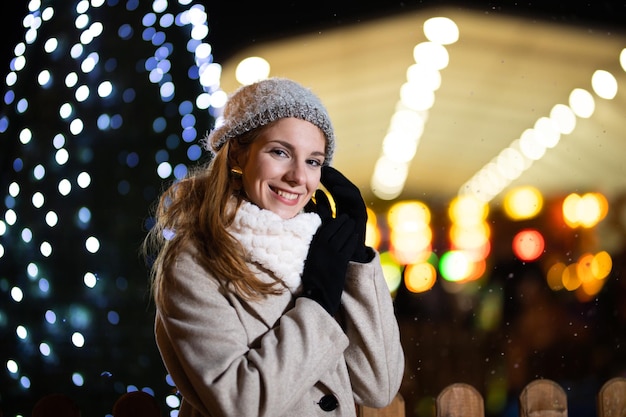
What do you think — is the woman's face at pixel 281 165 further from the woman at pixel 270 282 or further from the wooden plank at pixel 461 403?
the wooden plank at pixel 461 403

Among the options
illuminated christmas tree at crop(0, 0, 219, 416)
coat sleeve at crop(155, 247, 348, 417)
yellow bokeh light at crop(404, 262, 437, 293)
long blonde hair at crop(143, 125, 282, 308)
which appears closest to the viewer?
coat sleeve at crop(155, 247, 348, 417)

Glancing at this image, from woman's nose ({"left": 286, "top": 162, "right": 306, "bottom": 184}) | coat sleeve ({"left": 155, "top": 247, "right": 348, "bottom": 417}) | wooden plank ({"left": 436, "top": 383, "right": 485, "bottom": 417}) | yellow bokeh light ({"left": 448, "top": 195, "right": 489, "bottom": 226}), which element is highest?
yellow bokeh light ({"left": 448, "top": 195, "right": 489, "bottom": 226})

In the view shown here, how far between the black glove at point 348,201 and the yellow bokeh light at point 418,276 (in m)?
0.78

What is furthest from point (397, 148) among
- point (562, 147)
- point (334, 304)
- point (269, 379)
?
point (269, 379)

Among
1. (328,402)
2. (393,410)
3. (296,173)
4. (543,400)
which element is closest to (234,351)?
(328,402)

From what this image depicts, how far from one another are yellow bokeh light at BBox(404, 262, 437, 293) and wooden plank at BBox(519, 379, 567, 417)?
0.53 m

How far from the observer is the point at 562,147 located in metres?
3.08

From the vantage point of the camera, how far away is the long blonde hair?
1.88m

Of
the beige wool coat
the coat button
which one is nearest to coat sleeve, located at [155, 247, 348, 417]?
the beige wool coat

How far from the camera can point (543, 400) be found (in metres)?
2.89

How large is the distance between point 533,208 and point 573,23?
0.76 metres

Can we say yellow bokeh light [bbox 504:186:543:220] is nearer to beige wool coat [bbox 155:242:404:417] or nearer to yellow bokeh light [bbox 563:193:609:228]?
yellow bokeh light [bbox 563:193:609:228]

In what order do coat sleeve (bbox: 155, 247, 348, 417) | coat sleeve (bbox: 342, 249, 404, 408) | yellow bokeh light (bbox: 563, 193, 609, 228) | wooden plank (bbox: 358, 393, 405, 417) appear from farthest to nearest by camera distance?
1. yellow bokeh light (bbox: 563, 193, 609, 228)
2. wooden plank (bbox: 358, 393, 405, 417)
3. coat sleeve (bbox: 342, 249, 404, 408)
4. coat sleeve (bbox: 155, 247, 348, 417)

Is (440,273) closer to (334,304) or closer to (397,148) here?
(397,148)
